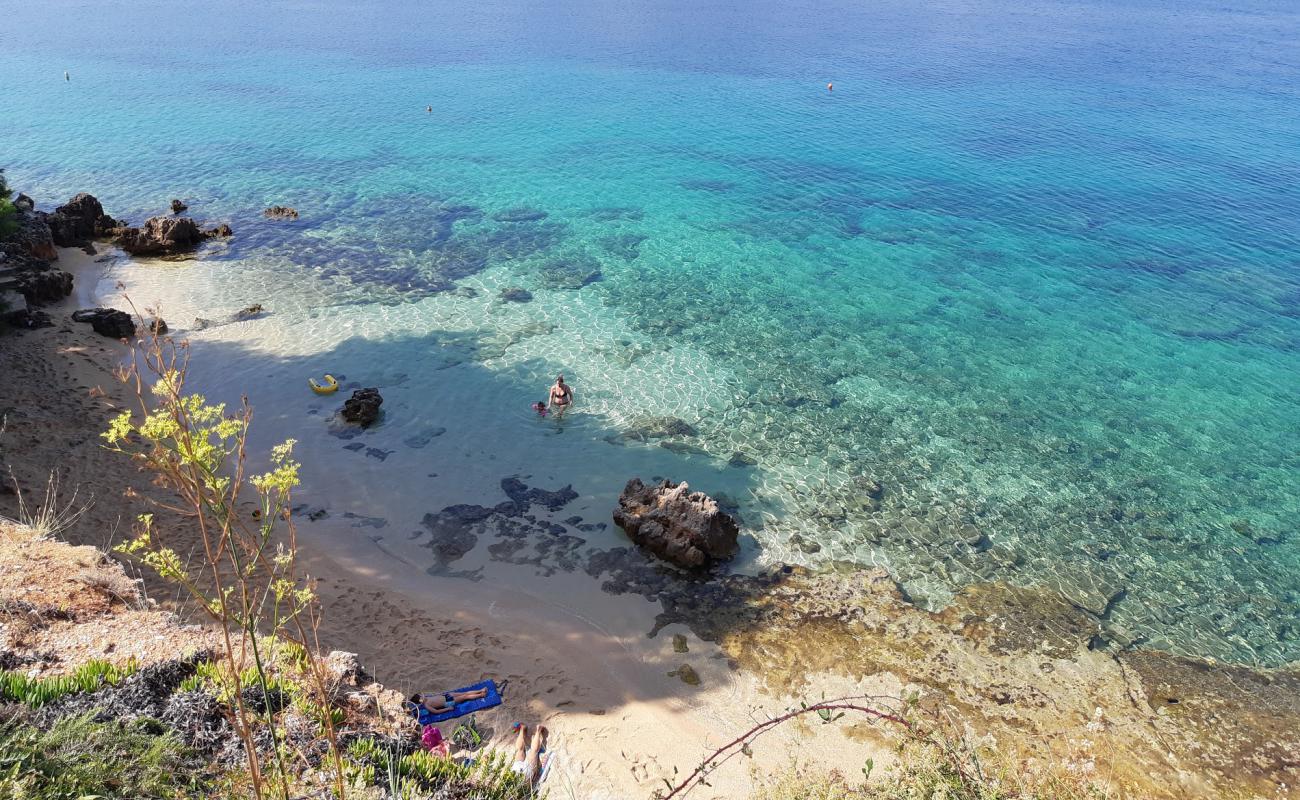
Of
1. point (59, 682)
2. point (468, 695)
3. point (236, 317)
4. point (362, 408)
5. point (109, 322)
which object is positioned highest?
point (59, 682)

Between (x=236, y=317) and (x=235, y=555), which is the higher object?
(x=235, y=555)

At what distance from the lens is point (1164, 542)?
15328 millimetres

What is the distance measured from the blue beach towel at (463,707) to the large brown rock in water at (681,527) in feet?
13.5

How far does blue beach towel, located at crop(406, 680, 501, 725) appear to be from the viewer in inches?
390

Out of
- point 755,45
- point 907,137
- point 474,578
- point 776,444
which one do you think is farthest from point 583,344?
point 755,45

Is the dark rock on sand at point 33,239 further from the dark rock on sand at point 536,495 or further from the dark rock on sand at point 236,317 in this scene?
the dark rock on sand at point 536,495

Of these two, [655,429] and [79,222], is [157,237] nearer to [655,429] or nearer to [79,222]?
[79,222]

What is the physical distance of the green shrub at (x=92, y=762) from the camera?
587cm

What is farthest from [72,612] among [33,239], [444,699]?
[33,239]

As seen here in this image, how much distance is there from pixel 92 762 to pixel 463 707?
4.89m

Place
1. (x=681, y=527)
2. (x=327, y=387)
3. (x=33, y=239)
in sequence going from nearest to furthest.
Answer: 1. (x=681, y=527)
2. (x=327, y=387)
3. (x=33, y=239)

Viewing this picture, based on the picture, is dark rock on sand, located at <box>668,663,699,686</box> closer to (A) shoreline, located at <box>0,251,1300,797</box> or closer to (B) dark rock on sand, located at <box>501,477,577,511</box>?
(A) shoreline, located at <box>0,251,1300,797</box>

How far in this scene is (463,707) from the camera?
409 inches

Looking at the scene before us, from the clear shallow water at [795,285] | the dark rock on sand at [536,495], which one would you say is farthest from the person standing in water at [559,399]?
the dark rock on sand at [536,495]
